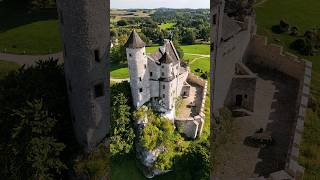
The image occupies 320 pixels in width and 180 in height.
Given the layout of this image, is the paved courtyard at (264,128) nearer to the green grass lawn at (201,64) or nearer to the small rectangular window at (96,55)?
the small rectangular window at (96,55)

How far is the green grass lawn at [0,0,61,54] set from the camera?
105 ft

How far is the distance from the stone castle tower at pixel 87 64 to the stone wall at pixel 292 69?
8575mm

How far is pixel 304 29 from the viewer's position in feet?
98.6

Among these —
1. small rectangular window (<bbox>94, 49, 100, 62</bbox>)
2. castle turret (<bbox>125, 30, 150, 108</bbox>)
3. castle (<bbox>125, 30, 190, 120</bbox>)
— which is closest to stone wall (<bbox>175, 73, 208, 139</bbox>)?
castle (<bbox>125, 30, 190, 120</bbox>)

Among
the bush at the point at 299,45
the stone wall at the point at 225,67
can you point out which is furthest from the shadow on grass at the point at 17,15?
the bush at the point at 299,45

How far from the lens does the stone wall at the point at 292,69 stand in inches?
412

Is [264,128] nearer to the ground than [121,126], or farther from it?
farther from it

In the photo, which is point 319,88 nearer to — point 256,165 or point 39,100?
point 256,165

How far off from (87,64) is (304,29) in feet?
65.7

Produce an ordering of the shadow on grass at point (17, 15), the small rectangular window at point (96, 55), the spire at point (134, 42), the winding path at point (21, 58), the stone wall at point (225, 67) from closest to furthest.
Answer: the stone wall at point (225, 67), the small rectangular window at point (96, 55), the shadow on grass at point (17, 15), the winding path at point (21, 58), the spire at point (134, 42)

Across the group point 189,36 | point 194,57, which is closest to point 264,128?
point 189,36

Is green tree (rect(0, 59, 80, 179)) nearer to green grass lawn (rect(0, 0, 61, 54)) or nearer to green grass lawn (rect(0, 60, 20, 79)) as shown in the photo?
green grass lawn (rect(0, 0, 61, 54))

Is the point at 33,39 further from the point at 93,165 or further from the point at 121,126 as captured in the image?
the point at 93,165

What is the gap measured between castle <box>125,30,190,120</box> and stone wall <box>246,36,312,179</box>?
19074mm
